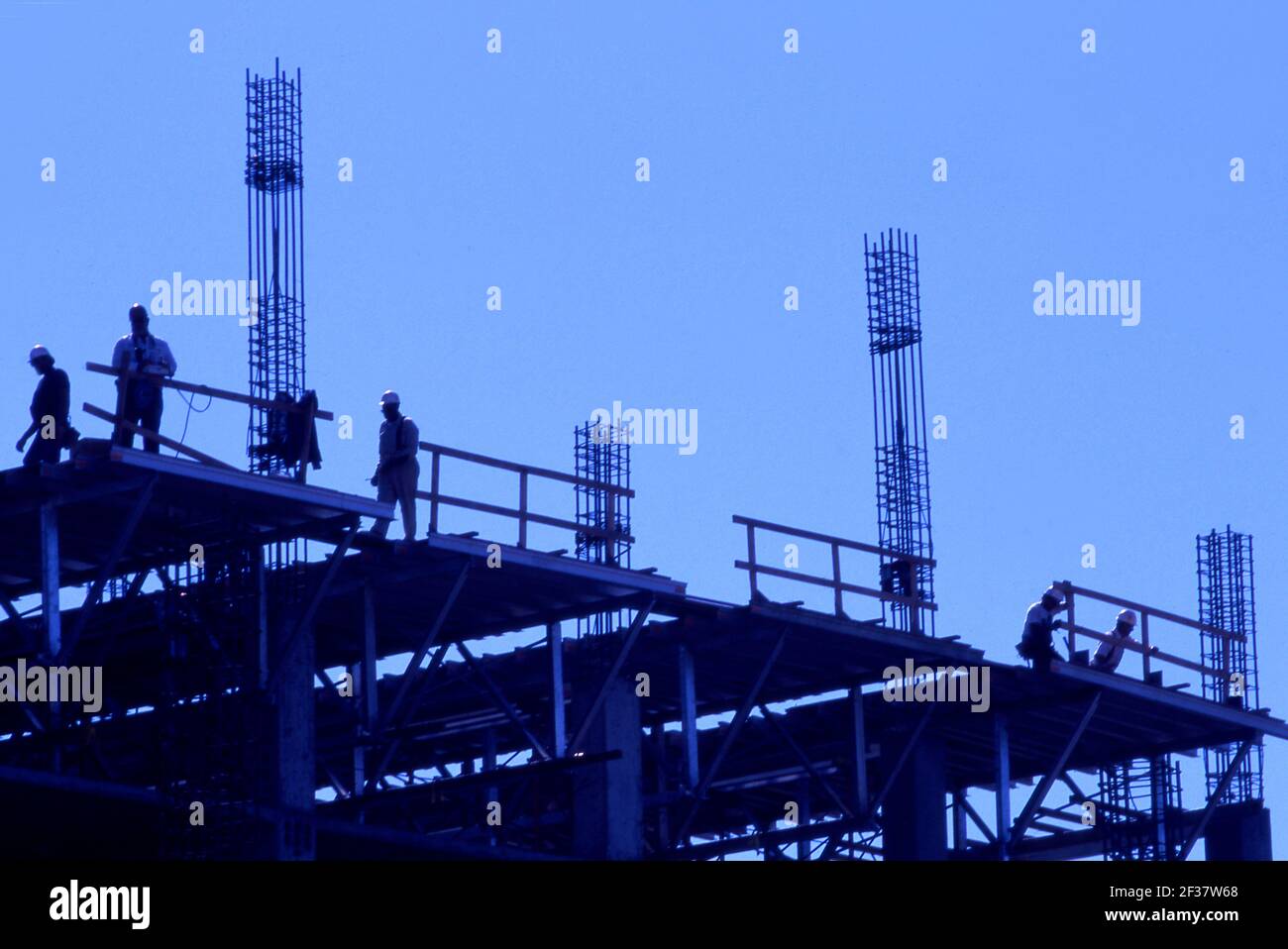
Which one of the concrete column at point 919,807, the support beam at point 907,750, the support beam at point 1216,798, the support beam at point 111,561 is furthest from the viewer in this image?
the support beam at point 1216,798

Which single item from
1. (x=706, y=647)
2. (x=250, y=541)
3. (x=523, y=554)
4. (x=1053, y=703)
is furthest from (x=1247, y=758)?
(x=250, y=541)

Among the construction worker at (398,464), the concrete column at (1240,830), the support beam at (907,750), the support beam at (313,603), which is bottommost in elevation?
the concrete column at (1240,830)

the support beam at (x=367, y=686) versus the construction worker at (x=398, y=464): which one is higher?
the construction worker at (x=398, y=464)

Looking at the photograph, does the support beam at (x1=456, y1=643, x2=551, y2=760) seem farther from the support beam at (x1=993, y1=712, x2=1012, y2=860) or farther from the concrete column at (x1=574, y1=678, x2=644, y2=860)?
the support beam at (x1=993, y1=712, x2=1012, y2=860)

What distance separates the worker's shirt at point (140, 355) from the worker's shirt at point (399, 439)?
379cm

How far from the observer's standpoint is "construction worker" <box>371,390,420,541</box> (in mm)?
41562

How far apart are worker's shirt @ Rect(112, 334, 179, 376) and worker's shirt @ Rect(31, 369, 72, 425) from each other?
2.57 ft

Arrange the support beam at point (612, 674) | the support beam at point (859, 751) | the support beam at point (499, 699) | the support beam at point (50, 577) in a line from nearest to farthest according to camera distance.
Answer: the support beam at point (50, 577), the support beam at point (499, 699), the support beam at point (612, 674), the support beam at point (859, 751)

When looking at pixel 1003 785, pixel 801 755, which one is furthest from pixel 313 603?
→ pixel 1003 785

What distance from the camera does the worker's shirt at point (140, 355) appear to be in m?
38.9

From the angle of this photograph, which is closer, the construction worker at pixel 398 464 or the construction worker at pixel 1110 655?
the construction worker at pixel 398 464

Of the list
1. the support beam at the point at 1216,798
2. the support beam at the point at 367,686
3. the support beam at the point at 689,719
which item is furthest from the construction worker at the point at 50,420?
the support beam at the point at 1216,798

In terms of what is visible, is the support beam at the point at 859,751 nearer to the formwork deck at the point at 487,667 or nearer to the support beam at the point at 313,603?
the formwork deck at the point at 487,667

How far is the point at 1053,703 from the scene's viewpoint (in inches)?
1919
